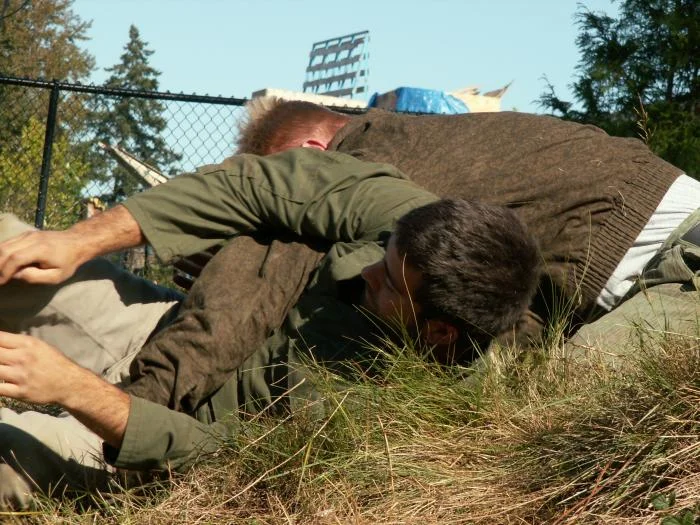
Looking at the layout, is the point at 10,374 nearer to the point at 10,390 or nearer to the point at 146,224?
the point at 10,390

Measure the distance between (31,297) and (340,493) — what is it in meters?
1.12

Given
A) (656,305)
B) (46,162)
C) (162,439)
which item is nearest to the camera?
(162,439)

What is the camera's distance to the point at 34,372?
242 cm

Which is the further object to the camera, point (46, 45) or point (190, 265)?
point (46, 45)

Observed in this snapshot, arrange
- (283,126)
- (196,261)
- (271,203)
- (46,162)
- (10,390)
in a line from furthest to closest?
(46,162) < (283,126) < (196,261) < (271,203) < (10,390)

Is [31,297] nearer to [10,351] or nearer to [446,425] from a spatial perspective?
[10,351]

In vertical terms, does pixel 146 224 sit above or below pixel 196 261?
above

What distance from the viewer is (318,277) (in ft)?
9.73

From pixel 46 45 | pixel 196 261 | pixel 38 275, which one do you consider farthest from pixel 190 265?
pixel 46 45

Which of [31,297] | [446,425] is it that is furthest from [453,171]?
[31,297]

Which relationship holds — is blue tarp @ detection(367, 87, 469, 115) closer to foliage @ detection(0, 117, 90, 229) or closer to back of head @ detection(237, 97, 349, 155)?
foliage @ detection(0, 117, 90, 229)

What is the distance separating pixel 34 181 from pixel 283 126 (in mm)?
6211

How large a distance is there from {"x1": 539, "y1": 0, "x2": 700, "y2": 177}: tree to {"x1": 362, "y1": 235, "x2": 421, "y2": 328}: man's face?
6720mm

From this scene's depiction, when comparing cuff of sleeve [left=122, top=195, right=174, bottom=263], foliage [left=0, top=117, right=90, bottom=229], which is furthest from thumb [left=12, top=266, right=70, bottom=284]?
foliage [left=0, top=117, right=90, bottom=229]
